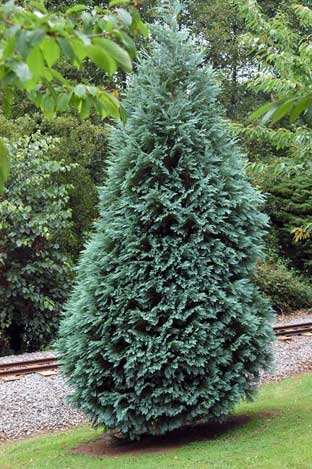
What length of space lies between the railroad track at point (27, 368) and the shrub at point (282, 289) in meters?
8.18

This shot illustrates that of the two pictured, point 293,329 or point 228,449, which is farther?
point 293,329

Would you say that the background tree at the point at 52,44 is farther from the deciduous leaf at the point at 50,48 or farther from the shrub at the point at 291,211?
the shrub at the point at 291,211

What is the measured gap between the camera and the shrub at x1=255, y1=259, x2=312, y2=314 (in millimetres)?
18031

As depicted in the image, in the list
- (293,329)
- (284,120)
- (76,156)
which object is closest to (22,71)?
(293,329)

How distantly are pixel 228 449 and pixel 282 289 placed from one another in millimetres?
13010

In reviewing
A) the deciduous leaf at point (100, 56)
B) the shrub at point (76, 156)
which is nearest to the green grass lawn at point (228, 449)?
the deciduous leaf at point (100, 56)

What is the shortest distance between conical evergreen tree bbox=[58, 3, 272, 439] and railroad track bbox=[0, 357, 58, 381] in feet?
12.5

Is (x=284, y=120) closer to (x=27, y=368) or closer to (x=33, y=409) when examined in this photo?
(x=27, y=368)

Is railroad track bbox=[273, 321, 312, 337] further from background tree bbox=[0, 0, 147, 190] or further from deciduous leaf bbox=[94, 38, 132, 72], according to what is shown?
deciduous leaf bbox=[94, 38, 132, 72]

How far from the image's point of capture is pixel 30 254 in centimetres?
1429

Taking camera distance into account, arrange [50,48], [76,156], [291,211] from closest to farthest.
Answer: [50,48] → [76,156] → [291,211]

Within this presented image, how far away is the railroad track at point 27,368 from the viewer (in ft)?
32.7

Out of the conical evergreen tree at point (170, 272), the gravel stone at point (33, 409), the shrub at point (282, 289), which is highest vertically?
the conical evergreen tree at point (170, 272)

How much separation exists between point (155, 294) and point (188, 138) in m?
1.50
